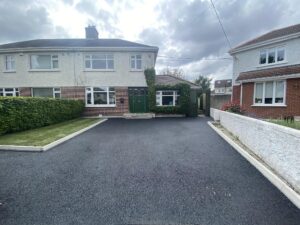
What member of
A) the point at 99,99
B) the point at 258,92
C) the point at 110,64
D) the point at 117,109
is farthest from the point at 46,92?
the point at 258,92

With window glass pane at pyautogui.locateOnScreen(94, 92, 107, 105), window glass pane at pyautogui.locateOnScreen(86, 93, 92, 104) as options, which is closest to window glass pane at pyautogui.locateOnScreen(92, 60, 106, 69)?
window glass pane at pyautogui.locateOnScreen(94, 92, 107, 105)

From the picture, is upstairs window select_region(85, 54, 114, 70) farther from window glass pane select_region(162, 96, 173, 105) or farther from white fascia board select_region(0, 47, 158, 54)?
window glass pane select_region(162, 96, 173, 105)

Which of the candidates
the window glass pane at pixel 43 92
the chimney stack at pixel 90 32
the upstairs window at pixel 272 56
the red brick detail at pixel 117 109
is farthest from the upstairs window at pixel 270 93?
the window glass pane at pixel 43 92

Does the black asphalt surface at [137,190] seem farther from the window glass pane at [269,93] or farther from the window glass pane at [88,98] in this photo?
the window glass pane at [88,98]

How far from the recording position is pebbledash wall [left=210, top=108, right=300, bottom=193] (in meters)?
3.39

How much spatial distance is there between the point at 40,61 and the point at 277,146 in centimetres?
1935

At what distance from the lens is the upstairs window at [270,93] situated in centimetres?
1304

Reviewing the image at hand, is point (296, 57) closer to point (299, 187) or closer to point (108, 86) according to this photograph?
point (299, 187)

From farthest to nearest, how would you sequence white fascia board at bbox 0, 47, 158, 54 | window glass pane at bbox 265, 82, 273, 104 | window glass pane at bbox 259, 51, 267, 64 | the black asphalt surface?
white fascia board at bbox 0, 47, 158, 54
window glass pane at bbox 259, 51, 267, 64
window glass pane at bbox 265, 82, 273, 104
the black asphalt surface

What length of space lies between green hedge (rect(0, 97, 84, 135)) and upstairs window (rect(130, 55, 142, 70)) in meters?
6.78

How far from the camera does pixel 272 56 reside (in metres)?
14.6

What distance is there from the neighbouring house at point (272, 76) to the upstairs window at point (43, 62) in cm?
1745

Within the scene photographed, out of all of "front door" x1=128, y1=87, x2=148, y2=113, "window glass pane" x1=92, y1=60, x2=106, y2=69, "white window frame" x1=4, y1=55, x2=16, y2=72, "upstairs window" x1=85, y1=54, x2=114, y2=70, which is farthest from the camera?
"white window frame" x1=4, y1=55, x2=16, y2=72

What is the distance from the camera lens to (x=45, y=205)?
9.78ft
